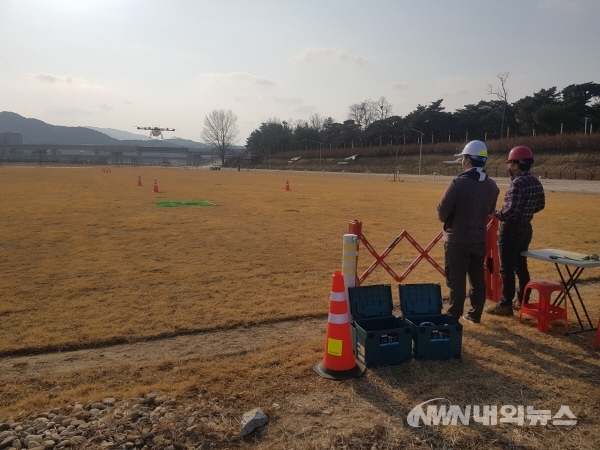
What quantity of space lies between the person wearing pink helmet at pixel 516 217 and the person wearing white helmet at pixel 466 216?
2.30 ft

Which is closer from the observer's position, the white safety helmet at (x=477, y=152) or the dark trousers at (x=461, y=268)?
the white safety helmet at (x=477, y=152)

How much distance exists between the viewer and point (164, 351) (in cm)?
475

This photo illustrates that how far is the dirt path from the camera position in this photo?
173 inches

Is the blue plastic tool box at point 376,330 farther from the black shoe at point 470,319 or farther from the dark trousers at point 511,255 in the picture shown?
the dark trousers at point 511,255

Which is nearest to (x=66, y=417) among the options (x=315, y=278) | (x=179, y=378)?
(x=179, y=378)

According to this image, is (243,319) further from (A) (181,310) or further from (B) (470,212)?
(B) (470,212)

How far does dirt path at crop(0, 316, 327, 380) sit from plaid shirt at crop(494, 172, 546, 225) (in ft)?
8.79

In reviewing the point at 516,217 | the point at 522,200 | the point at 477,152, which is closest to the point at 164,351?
the point at 477,152

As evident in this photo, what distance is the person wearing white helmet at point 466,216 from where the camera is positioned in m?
4.70

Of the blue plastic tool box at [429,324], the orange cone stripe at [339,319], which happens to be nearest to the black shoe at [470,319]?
the blue plastic tool box at [429,324]

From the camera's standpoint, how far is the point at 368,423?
3.32 metres

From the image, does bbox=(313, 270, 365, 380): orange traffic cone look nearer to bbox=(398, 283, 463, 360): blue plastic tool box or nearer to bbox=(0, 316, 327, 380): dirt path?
bbox=(398, 283, 463, 360): blue plastic tool box

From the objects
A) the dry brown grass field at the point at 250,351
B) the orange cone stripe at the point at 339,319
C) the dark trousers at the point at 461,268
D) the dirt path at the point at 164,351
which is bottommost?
the dirt path at the point at 164,351

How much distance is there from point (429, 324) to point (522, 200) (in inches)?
82.4
